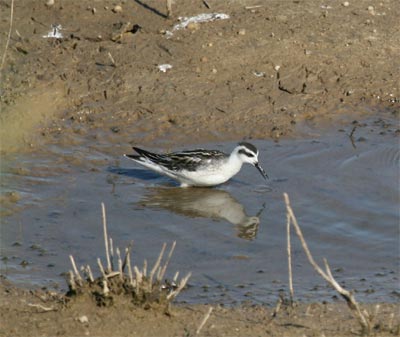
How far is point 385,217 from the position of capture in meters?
10.5

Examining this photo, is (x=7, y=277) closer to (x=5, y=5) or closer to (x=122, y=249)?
(x=122, y=249)

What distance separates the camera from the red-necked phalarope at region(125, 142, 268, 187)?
1169 centimetres

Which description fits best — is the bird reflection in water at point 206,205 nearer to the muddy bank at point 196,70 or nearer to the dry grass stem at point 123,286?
the muddy bank at point 196,70

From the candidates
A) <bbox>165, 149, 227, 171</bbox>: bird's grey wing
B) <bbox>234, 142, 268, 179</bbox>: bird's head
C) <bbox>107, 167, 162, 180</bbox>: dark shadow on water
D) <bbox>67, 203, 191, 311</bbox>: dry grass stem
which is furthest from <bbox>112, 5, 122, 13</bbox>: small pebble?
<bbox>67, 203, 191, 311</bbox>: dry grass stem

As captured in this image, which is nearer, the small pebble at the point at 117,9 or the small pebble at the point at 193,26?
the small pebble at the point at 193,26

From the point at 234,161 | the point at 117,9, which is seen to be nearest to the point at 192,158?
the point at 234,161

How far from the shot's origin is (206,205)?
449 inches

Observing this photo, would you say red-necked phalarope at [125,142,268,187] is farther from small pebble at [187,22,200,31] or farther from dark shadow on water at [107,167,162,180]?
small pebble at [187,22,200,31]

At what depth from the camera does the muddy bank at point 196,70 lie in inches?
515

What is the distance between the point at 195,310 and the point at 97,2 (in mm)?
7745

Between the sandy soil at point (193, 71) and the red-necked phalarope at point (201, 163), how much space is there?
3.07 ft

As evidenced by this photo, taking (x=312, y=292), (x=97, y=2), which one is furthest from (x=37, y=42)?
(x=312, y=292)

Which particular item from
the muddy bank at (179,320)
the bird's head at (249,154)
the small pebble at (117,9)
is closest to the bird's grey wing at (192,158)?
the bird's head at (249,154)

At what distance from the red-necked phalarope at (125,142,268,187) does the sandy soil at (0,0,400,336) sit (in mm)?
937
